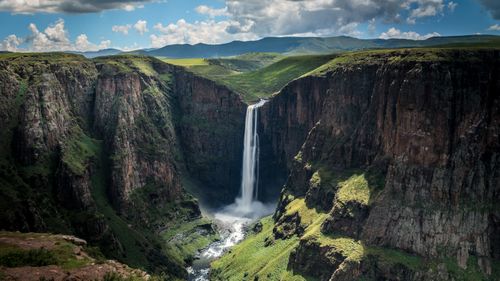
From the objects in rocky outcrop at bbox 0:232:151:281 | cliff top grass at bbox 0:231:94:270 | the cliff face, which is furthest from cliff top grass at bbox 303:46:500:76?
cliff top grass at bbox 0:231:94:270

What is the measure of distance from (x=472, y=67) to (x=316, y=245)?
44.1 metres

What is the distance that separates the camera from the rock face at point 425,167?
91812 mm

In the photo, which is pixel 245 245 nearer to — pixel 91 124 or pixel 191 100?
pixel 91 124

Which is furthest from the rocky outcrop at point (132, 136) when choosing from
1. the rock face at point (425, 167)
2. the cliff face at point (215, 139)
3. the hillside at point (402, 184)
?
the rock face at point (425, 167)

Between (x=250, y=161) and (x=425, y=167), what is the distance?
8404 cm

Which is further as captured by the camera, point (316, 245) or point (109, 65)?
point (109, 65)

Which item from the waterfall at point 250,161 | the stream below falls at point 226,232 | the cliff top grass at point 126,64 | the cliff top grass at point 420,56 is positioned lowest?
the stream below falls at point 226,232

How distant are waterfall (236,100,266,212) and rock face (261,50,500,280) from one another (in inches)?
2199

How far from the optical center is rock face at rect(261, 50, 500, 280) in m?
91.8

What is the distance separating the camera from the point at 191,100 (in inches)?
7426

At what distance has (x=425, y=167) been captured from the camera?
98500 millimetres

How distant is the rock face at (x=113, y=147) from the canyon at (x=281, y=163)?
447 millimetres

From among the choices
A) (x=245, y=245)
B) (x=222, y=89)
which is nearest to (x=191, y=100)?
(x=222, y=89)

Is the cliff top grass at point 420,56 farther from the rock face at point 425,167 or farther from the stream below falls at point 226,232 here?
the stream below falls at point 226,232
